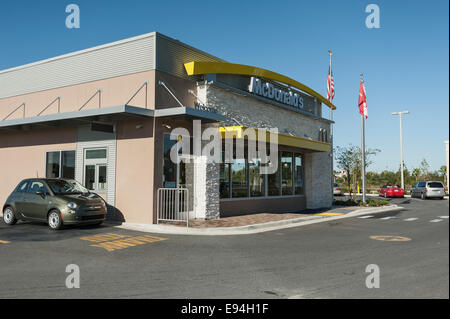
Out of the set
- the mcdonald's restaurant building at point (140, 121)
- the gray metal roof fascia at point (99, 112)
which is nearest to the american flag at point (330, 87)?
the mcdonald's restaurant building at point (140, 121)

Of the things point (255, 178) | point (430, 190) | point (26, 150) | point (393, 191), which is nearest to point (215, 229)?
point (255, 178)

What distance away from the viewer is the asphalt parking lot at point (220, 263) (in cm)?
553

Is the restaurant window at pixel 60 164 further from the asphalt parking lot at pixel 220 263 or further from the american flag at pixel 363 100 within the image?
the american flag at pixel 363 100

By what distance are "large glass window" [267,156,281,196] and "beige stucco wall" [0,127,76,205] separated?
29.0ft

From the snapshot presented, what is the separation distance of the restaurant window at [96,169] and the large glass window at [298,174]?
10.5 m

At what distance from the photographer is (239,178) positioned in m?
16.4

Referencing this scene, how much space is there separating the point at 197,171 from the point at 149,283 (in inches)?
334

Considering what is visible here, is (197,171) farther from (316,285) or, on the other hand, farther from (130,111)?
(316,285)

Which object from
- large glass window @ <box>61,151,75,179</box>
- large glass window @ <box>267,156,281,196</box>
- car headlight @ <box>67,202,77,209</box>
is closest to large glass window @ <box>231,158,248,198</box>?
large glass window @ <box>267,156,281,196</box>

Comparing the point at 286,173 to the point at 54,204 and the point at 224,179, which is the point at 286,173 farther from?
the point at 54,204

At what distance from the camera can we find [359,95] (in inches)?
904

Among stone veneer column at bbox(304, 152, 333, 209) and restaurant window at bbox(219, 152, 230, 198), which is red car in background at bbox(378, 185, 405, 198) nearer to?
stone veneer column at bbox(304, 152, 333, 209)

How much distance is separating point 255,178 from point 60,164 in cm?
829

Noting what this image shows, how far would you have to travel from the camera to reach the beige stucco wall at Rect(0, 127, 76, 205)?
15.5 m
